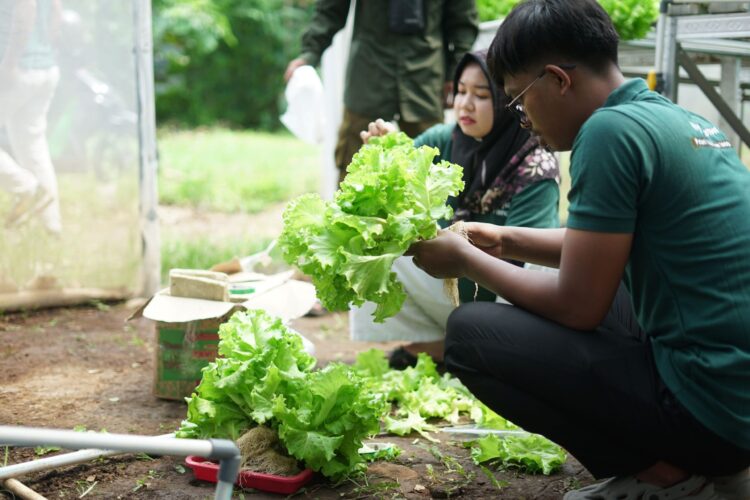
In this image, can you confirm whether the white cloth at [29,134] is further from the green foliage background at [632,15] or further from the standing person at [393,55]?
the green foliage background at [632,15]

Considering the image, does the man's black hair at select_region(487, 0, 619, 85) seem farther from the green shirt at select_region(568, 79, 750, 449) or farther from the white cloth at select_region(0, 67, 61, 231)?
the white cloth at select_region(0, 67, 61, 231)

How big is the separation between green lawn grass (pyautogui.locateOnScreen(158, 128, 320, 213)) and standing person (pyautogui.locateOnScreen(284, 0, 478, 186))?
13.0 ft

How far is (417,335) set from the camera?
446cm

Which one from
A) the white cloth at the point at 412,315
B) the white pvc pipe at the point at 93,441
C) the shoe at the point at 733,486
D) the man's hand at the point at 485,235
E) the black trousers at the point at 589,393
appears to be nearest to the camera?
the white pvc pipe at the point at 93,441

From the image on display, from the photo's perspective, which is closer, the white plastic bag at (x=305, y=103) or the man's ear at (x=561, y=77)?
the man's ear at (x=561, y=77)

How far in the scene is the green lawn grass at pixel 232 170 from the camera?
9641 mm

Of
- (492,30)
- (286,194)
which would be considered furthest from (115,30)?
(286,194)

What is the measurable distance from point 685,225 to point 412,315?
7.23ft

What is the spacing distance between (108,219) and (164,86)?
39.0 feet

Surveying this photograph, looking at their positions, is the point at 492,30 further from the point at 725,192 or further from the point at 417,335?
the point at 725,192

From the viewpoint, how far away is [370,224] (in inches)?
106

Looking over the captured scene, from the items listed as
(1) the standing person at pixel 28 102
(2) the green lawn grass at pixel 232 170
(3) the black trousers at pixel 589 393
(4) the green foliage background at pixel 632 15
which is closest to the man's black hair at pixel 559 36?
(3) the black trousers at pixel 589 393

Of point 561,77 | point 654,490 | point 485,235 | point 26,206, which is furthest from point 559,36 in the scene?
point 26,206

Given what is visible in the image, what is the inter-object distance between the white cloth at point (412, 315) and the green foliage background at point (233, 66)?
40.0 ft
